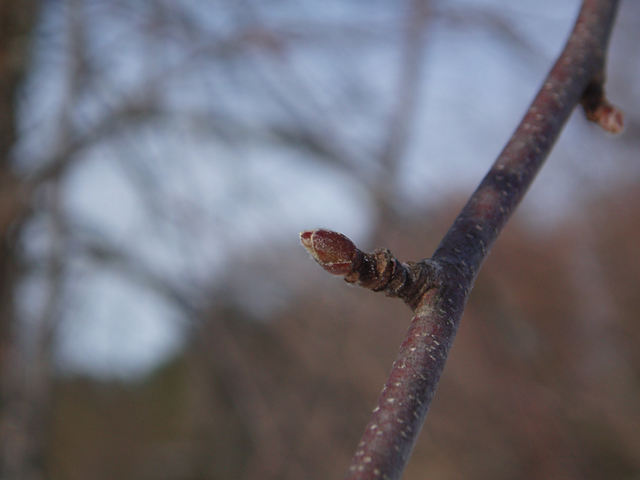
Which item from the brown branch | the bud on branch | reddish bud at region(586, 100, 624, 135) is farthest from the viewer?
reddish bud at region(586, 100, 624, 135)

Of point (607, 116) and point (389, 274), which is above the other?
point (607, 116)

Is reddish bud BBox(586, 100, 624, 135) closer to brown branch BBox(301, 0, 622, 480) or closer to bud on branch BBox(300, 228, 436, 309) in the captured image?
brown branch BBox(301, 0, 622, 480)

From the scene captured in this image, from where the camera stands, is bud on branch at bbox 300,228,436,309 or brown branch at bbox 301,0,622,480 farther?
bud on branch at bbox 300,228,436,309

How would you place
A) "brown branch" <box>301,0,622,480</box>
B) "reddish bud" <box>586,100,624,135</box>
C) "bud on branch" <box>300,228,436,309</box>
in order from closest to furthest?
"brown branch" <box>301,0,622,480</box> → "bud on branch" <box>300,228,436,309</box> → "reddish bud" <box>586,100,624,135</box>

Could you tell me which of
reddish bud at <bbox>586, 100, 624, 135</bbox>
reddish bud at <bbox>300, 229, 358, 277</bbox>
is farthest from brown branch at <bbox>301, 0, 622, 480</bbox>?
reddish bud at <bbox>586, 100, 624, 135</bbox>

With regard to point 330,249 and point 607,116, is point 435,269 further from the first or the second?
point 607,116

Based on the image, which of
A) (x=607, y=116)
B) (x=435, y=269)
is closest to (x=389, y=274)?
(x=435, y=269)

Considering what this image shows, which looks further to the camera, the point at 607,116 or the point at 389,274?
the point at 607,116

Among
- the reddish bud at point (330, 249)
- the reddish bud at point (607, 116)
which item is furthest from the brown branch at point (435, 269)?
the reddish bud at point (607, 116)

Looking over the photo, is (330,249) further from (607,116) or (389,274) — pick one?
(607,116)
